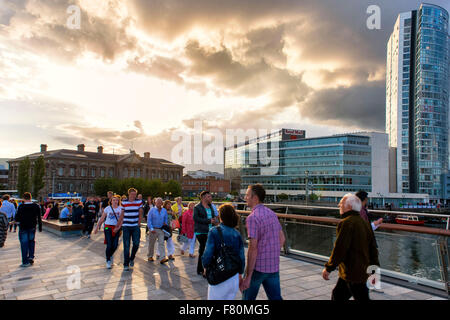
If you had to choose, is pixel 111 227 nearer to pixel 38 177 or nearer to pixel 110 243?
pixel 110 243

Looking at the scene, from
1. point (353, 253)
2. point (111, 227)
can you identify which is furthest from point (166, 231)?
point (353, 253)

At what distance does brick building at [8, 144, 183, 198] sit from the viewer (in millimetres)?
91500

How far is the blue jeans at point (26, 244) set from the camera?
27.7 ft

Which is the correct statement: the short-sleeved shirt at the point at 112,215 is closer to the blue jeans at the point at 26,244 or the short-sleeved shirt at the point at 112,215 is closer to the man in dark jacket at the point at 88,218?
the blue jeans at the point at 26,244

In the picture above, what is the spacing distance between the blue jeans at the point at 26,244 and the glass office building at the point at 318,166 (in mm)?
77660

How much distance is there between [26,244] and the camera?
335 inches

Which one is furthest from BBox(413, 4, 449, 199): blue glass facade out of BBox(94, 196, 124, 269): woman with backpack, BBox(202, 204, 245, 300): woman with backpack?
BBox(202, 204, 245, 300): woman with backpack

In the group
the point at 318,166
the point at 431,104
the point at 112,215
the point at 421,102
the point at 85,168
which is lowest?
the point at 112,215

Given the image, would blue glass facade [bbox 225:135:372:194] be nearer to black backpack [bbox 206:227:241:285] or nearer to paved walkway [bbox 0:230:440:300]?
paved walkway [bbox 0:230:440:300]

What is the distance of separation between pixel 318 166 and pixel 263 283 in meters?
92.5

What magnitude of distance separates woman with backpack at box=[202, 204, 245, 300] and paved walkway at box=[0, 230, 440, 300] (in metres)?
2.06

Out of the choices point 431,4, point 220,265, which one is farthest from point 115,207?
point 431,4
